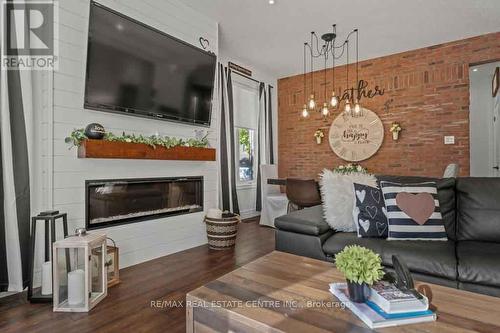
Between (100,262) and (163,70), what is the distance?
1.99 meters

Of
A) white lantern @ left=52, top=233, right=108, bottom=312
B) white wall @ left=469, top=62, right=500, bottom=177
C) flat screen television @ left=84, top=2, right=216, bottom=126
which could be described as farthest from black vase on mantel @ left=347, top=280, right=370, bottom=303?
white wall @ left=469, top=62, right=500, bottom=177

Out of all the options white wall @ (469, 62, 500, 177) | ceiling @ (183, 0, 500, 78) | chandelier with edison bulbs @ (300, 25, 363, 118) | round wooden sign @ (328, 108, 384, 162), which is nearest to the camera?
ceiling @ (183, 0, 500, 78)

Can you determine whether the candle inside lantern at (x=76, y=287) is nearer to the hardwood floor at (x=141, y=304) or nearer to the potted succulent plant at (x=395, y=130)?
the hardwood floor at (x=141, y=304)

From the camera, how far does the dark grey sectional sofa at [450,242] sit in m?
1.78

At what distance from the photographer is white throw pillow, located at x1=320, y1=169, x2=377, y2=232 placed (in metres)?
2.42

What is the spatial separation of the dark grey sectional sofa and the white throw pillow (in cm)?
8

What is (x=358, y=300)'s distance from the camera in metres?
1.23

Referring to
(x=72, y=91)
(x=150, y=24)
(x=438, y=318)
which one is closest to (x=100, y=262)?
(x=72, y=91)

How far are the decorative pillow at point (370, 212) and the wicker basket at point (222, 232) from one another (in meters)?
1.56

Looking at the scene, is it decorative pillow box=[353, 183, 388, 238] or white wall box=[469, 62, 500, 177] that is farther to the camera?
white wall box=[469, 62, 500, 177]

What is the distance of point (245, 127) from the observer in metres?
5.53

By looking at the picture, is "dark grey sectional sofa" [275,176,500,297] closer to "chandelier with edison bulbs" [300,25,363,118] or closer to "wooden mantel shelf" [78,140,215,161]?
"wooden mantel shelf" [78,140,215,161]

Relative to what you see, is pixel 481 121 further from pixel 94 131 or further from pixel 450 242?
pixel 94 131

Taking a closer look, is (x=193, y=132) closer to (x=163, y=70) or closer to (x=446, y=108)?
(x=163, y=70)
